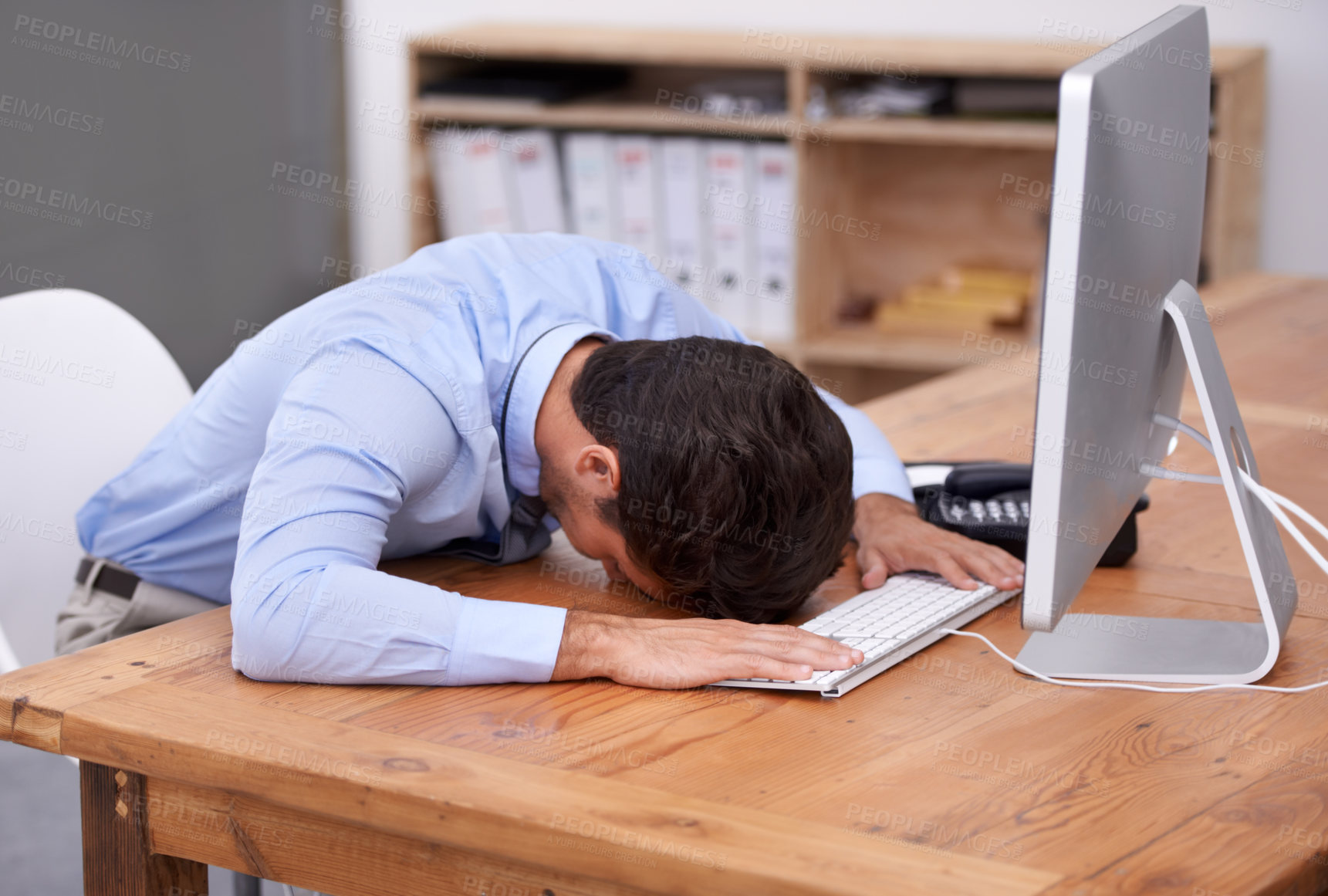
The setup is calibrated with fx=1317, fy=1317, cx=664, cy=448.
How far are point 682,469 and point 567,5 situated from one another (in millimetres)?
2655

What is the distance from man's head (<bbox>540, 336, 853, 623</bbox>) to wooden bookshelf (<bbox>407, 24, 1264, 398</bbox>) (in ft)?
6.10

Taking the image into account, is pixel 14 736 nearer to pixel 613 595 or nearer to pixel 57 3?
pixel 613 595

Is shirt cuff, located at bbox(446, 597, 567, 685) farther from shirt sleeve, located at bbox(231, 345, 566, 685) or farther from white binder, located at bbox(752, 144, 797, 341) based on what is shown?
white binder, located at bbox(752, 144, 797, 341)

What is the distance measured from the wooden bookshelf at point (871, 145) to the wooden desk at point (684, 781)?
186 centimetres

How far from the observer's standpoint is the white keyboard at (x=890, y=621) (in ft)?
3.51

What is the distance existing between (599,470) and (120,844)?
0.50 metres

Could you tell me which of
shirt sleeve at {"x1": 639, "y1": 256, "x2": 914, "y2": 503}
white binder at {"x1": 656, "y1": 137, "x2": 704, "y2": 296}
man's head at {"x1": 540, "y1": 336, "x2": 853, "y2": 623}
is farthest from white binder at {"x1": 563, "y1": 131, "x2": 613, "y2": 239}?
man's head at {"x1": 540, "y1": 336, "x2": 853, "y2": 623}

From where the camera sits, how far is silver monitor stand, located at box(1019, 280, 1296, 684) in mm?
1100

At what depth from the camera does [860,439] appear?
153 cm

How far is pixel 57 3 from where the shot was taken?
2877 mm

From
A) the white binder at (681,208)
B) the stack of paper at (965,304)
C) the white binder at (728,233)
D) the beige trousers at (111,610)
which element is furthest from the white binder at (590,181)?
the beige trousers at (111,610)

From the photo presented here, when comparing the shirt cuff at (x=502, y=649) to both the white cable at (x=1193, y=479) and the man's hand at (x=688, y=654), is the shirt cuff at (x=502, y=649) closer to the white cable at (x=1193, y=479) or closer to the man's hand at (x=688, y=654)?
the man's hand at (x=688, y=654)

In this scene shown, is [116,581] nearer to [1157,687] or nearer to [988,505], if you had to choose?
Answer: [988,505]

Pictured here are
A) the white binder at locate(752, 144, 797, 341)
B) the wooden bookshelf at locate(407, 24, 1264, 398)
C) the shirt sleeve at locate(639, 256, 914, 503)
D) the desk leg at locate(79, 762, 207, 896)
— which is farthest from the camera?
the white binder at locate(752, 144, 797, 341)
